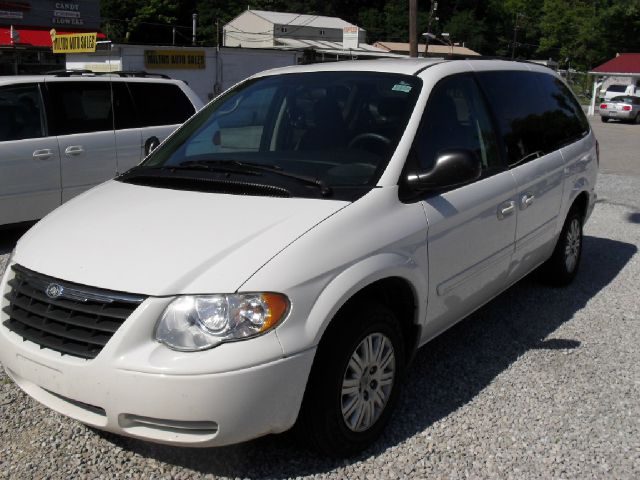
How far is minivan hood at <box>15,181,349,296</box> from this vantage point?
2.73 metres

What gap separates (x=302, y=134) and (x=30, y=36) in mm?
42585

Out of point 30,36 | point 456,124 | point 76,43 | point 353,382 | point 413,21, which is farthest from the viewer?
point 30,36

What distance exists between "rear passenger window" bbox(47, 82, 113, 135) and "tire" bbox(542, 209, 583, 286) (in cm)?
477

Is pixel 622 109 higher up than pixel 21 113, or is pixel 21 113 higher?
pixel 21 113

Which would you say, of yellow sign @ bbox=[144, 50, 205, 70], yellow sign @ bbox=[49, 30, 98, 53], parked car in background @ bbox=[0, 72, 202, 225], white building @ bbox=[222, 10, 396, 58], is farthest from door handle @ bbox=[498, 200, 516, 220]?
white building @ bbox=[222, 10, 396, 58]

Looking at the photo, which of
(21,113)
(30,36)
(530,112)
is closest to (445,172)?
(530,112)

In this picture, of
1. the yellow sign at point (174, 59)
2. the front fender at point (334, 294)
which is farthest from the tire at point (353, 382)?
the yellow sign at point (174, 59)

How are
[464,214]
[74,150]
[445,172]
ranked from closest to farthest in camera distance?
[445,172], [464,214], [74,150]

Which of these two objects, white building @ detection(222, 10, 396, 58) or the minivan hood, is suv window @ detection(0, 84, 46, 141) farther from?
white building @ detection(222, 10, 396, 58)

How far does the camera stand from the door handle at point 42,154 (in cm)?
690

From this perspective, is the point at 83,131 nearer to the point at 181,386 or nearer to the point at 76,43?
the point at 181,386

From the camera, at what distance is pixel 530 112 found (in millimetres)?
4914

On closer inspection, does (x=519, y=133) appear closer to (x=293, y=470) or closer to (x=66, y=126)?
(x=293, y=470)

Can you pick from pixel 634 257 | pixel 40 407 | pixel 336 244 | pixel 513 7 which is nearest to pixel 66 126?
pixel 40 407
